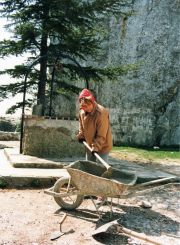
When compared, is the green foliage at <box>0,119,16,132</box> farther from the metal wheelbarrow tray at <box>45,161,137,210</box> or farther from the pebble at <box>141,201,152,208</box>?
the pebble at <box>141,201,152,208</box>

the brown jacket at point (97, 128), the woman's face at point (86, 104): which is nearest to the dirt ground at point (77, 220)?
the brown jacket at point (97, 128)

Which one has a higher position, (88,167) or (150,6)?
(150,6)

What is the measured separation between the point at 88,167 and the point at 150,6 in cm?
1338

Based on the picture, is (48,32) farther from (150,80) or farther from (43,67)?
(150,80)

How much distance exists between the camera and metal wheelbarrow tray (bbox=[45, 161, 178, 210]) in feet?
15.9

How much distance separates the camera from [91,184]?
503 cm

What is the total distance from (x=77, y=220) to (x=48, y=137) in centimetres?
389

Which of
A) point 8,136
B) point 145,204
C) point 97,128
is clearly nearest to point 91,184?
point 97,128

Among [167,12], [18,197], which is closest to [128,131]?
[167,12]

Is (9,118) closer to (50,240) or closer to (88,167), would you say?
(88,167)

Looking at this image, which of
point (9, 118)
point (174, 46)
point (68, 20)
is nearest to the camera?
point (68, 20)

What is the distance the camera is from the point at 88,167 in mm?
5723

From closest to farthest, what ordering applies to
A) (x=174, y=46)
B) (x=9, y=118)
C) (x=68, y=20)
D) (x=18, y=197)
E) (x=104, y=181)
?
(x=104, y=181) → (x=18, y=197) → (x=68, y=20) → (x=174, y=46) → (x=9, y=118)

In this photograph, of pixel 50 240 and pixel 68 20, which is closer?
pixel 50 240
